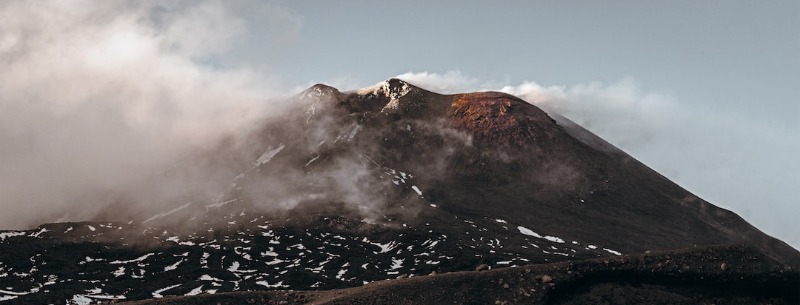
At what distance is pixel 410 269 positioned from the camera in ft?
484

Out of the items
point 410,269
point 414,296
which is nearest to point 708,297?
point 414,296

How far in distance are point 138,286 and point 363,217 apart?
6172cm

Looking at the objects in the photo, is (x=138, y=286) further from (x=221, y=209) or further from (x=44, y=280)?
(x=221, y=209)

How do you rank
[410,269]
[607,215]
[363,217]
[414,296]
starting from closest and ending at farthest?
[414,296]
[410,269]
[363,217]
[607,215]

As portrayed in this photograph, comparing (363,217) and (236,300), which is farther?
(363,217)

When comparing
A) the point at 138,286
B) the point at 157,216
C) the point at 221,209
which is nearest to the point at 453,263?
the point at 138,286

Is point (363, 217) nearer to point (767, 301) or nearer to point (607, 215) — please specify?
point (607, 215)

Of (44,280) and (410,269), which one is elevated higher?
(410,269)

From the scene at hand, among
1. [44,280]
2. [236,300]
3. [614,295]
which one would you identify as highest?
[614,295]

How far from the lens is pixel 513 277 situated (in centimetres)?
6406

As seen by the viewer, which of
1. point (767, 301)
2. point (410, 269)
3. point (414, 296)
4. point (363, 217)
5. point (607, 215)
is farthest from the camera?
point (607, 215)

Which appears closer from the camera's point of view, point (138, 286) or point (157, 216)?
point (138, 286)

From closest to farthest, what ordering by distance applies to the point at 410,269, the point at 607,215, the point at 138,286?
the point at 138,286, the point at 410,269, the point at 607,215

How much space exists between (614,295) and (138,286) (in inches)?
3979
